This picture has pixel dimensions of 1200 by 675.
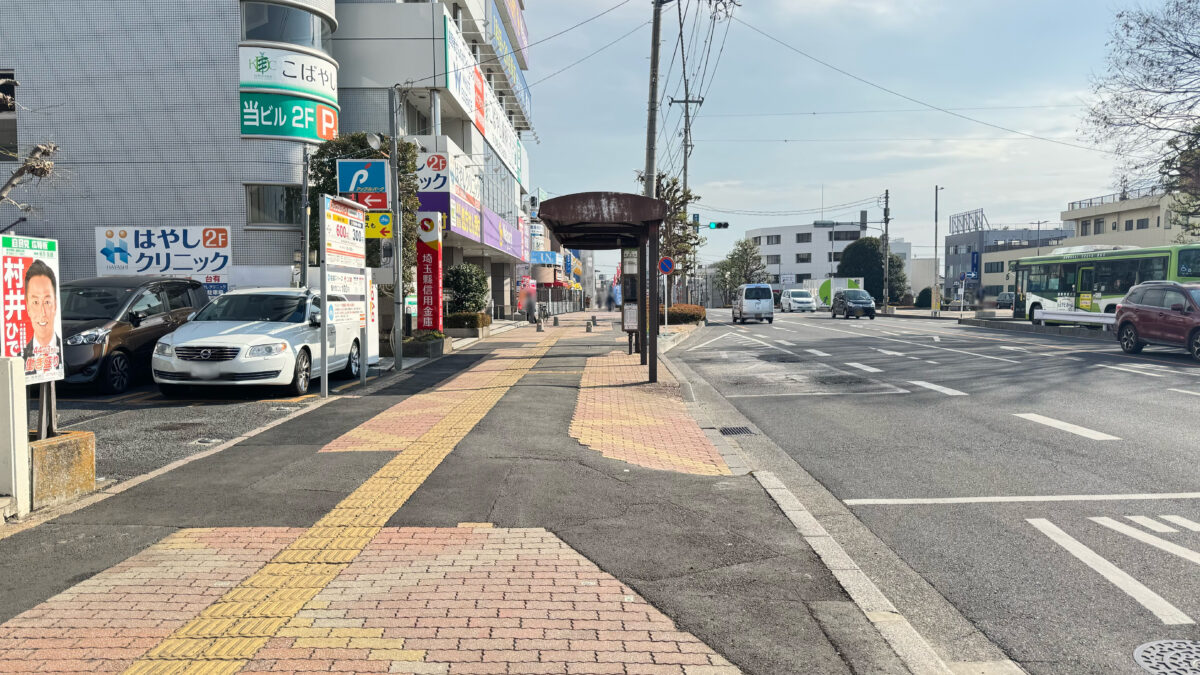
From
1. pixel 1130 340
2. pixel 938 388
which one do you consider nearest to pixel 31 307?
pixel 938 388

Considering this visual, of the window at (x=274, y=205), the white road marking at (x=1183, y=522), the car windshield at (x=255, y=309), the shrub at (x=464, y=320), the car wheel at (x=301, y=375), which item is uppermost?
the window at (x=274, y=205)

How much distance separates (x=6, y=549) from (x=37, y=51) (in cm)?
2811

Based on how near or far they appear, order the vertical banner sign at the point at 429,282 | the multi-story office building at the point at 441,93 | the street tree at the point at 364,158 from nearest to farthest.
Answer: the street tree at the point at 364,158 → the vertical banner sign at the point at 429,282 → the multi-story office building at the point at 441,93

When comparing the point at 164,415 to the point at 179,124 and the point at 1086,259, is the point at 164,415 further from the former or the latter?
the point at 1086,259

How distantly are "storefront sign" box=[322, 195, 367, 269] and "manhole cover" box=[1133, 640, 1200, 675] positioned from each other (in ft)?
34.5

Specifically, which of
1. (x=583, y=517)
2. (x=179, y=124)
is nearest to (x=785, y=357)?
(x=583, y=517)

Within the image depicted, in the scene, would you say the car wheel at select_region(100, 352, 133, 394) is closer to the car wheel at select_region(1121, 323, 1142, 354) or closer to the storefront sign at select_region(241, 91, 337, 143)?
the storefront sign at select_region(241, 91, 337, 143)

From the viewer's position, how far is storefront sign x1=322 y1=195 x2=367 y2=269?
Answer: 11.7 meters

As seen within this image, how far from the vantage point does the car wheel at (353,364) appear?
1383cm

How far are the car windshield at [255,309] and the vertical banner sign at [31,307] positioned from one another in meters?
6.32

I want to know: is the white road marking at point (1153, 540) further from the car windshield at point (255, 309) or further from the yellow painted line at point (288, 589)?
the car windshield at point (255, 309)

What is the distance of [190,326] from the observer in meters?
11.5

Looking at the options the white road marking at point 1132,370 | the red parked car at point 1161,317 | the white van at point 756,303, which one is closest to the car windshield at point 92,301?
the white road marking at point 1132,370

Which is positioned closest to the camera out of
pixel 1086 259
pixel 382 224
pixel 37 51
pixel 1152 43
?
pixel 382 224
